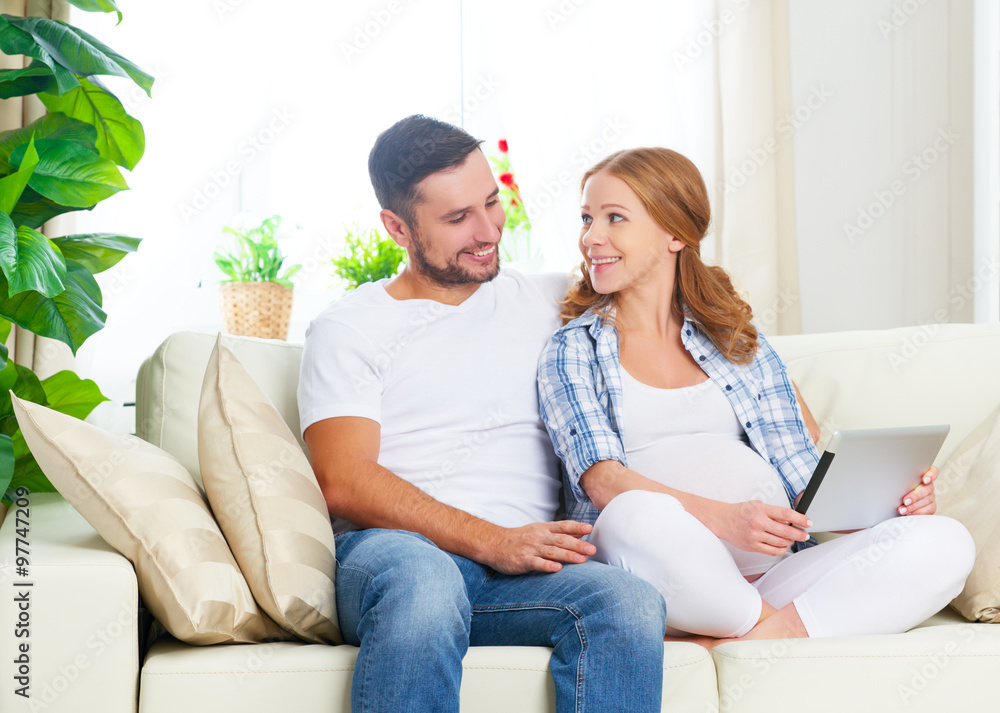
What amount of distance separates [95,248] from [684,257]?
3.87ft

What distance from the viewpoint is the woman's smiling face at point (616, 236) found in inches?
62.2

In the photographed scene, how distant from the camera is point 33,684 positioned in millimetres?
988

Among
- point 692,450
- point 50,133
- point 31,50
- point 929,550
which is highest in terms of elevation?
point 31,50

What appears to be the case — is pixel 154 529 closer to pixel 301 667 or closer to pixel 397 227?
pixel 301 667

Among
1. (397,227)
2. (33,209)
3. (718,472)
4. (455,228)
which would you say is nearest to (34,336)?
(33,209)

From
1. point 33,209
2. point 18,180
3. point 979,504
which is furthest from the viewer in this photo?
point 33,209

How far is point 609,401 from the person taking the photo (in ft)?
5.02

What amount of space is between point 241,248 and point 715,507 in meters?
1.71

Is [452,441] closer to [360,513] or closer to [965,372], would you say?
[360,513]

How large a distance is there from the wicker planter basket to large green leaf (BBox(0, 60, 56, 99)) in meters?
0.83

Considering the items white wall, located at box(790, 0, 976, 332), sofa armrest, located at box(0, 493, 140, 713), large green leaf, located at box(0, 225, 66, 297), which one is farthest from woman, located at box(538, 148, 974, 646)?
white wall, located at box(790, 0, 976, 332)

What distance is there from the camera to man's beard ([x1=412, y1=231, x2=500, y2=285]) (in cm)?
158

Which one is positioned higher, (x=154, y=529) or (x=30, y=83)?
(x=30, y=83)

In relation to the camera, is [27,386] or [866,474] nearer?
[866,474]
